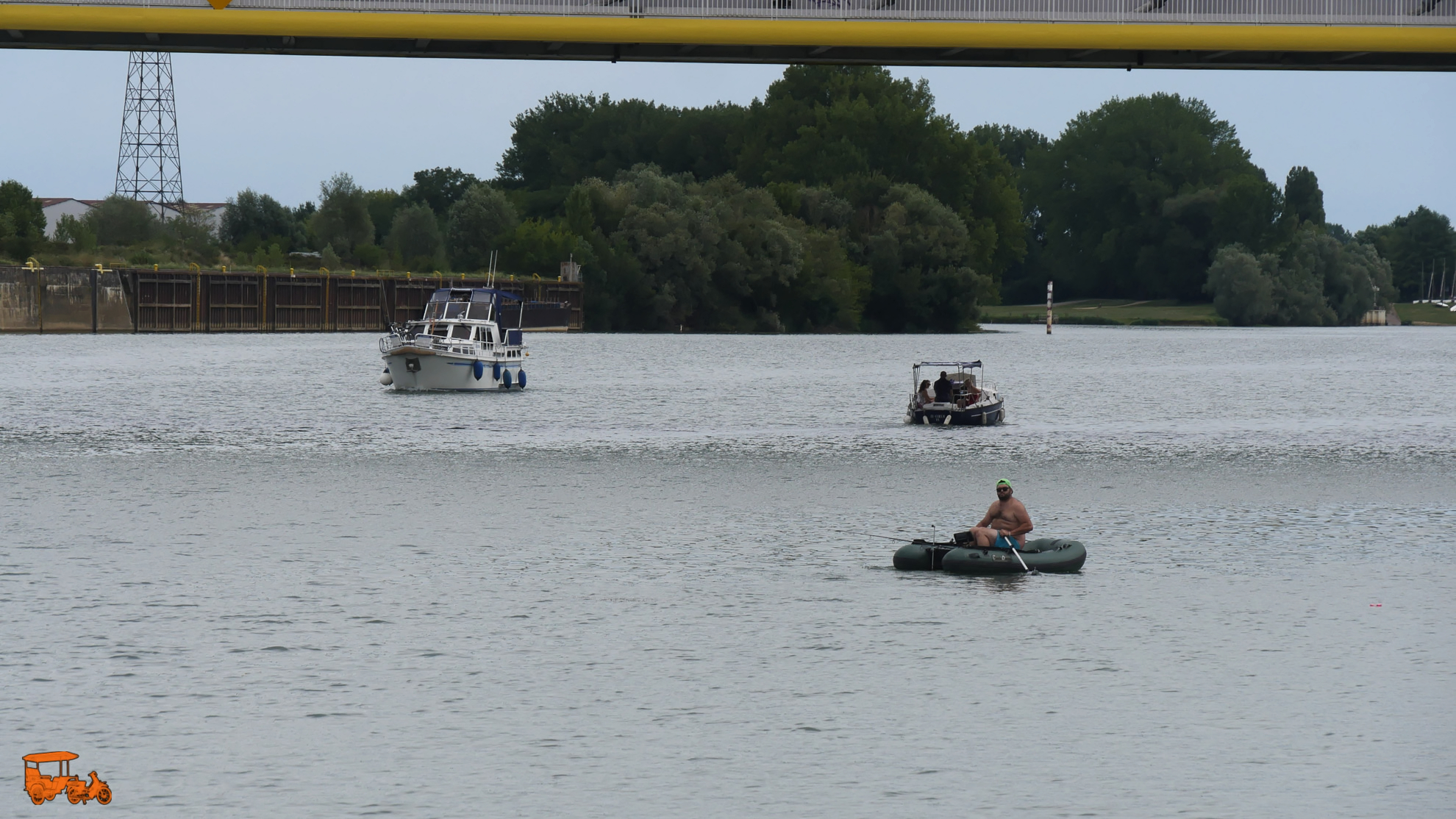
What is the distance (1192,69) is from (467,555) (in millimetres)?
19661

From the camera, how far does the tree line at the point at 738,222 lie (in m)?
136

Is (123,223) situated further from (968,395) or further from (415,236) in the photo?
(968,395)

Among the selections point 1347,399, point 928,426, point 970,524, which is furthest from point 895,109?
point 970,524

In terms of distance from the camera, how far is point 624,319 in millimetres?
140875

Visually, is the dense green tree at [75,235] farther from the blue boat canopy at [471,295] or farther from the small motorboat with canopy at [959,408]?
the small motorboat with canopy at [959,408]

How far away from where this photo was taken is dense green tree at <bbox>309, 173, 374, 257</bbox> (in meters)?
146

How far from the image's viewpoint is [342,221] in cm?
14762

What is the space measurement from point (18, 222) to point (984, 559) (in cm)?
11267

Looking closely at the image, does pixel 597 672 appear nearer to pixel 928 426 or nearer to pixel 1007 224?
pixel 928 426

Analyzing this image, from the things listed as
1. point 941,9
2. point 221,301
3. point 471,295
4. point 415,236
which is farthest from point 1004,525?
point 415,236

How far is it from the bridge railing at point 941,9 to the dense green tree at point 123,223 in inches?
4066

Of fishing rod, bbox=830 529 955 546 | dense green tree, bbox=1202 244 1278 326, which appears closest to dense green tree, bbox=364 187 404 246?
dense green tree, bbox=1202 244 1278 326

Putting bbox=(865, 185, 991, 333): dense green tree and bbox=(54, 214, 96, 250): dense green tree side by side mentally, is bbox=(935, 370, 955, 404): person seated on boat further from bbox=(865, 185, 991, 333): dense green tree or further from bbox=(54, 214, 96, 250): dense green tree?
bbox=(865, 185, 991, 333): dense green tree

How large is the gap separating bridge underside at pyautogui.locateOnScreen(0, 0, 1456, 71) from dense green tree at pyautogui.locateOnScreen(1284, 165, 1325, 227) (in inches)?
6613
